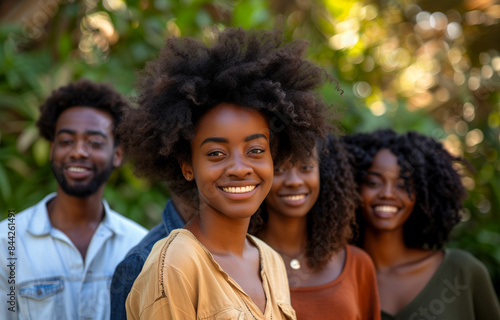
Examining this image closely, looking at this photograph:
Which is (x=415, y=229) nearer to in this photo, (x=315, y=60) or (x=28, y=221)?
(x=28, y=221)

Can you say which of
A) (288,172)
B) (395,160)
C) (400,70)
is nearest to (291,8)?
(400,70)

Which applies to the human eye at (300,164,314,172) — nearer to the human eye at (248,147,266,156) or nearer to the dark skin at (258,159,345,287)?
the dark skin at (258,159,345,287)

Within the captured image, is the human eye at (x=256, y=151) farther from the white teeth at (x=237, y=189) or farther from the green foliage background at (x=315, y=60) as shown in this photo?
the green foliage background at (x=315, y=60)

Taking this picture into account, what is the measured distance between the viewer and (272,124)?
2.28 meters

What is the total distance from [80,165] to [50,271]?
0.65m

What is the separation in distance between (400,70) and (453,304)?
4.38 metres

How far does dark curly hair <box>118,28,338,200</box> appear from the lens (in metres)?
2.14

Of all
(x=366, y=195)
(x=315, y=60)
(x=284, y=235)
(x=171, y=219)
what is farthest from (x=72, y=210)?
(x=315, y=60)

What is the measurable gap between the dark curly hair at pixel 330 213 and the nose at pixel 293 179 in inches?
6.9

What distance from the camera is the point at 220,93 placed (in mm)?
2170

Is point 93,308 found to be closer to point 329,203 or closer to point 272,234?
point 272,234

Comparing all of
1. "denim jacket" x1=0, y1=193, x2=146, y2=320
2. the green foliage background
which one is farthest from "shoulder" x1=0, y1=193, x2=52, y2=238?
the green foliage background

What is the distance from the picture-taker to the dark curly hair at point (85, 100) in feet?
11.6

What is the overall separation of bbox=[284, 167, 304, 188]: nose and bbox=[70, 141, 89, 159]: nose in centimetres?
126
